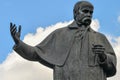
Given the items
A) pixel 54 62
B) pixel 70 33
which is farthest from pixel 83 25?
pixel 54 62

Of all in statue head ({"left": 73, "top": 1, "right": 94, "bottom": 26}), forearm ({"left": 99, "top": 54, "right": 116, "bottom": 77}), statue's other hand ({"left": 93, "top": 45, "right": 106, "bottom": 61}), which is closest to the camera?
statue's other hand ({"left": 93, "top": 45, "right": 106, "bottom": 61})

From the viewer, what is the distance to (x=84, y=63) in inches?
661

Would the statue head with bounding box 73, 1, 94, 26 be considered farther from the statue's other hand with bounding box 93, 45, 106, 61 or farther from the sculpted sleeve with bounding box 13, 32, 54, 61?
the statue's other hand with bounding box 93, 45, 106, 61

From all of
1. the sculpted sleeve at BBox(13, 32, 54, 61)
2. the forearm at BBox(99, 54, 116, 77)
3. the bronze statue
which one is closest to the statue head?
the bronze statue

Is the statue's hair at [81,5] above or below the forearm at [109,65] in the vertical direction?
above

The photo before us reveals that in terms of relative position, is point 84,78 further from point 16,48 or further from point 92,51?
point 16,48

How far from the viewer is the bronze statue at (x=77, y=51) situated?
16.6 meters

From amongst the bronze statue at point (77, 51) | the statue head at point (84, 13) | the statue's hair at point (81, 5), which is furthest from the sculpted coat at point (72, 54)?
the statue's hair at point (81, 5)

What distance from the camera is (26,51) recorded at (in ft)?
55.5

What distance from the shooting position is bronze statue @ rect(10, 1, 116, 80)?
16641 millimetres

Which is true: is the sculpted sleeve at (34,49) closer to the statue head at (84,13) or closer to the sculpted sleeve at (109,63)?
the statue head at (84,13)

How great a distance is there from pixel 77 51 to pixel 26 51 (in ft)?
5.33

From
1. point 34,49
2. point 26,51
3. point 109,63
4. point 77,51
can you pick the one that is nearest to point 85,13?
point 77,51

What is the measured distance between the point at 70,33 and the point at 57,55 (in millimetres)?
880
